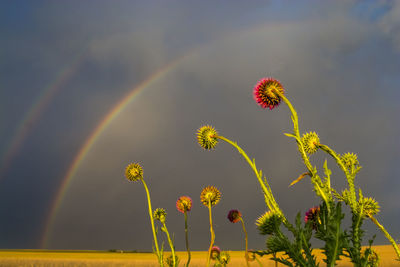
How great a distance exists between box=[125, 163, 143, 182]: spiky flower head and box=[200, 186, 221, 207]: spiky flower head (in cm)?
187

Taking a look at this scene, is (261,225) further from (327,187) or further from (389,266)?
(389,266)

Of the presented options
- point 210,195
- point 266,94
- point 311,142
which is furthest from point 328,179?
point 210,195

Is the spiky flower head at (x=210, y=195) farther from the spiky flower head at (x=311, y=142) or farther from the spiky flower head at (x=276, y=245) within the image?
the spiky flower head at (x=276, y=245)

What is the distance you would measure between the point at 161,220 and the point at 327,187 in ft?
21.5

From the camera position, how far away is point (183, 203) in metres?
9.49

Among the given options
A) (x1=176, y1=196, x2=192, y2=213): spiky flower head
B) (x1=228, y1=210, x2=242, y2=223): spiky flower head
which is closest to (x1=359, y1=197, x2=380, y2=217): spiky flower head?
(x1=228, y1=210, x2=242, y2=223): spiky flower head

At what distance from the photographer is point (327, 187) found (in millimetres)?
3846

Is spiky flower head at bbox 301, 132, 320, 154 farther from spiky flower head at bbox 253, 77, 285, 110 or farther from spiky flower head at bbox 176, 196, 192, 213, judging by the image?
spiky flower head at bbox 176, 196, 192, 213

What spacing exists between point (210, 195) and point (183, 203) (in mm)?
1114

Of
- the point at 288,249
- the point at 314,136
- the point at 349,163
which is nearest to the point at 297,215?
the point at 288,249

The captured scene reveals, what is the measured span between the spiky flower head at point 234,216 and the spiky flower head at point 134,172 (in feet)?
8.44

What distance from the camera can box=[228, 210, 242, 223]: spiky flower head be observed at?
8766mm

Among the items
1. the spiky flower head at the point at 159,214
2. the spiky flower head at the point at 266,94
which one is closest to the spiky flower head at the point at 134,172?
the spiky flower head at the point at 159,214

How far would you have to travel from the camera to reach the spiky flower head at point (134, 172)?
952cm
